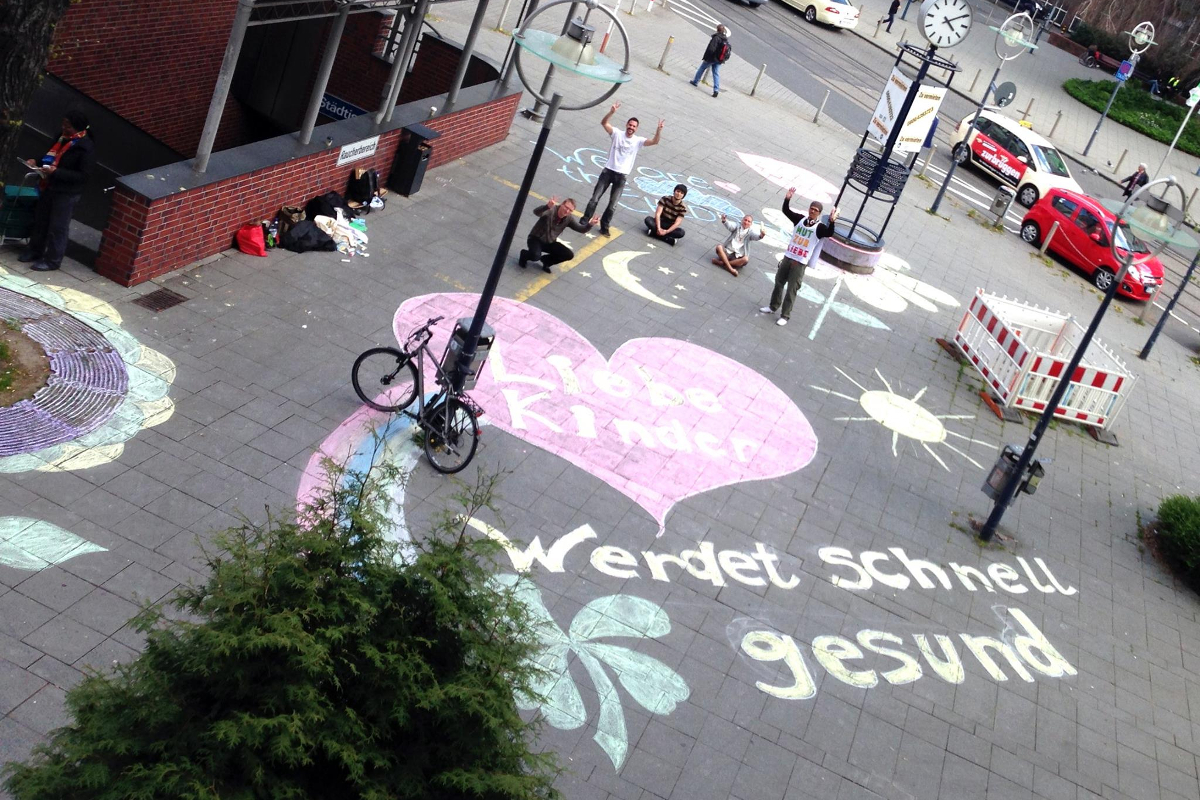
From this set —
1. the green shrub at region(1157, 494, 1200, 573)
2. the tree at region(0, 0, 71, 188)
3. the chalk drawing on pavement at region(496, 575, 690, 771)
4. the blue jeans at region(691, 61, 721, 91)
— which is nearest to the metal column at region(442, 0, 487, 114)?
the tree at region(0, 0, 71, 188)

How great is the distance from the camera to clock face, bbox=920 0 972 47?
18.8 m

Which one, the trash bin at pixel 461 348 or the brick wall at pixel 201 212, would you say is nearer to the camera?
the trash bin at pixel 461 348

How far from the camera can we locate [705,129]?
24250 mm

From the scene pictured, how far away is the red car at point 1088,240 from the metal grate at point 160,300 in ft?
64.2

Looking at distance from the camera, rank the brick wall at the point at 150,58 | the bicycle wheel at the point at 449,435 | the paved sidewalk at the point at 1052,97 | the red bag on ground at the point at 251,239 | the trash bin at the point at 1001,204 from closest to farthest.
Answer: the bicycle wheel at the point at 449,435 → the red bag on ground at the point at 251,239 → the brick wall at the point at 150,58 → the trash bin at the point at 1001,204 → the paved sidewalk at the point at 1052,97

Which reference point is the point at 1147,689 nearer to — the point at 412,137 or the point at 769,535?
the point at 769,535

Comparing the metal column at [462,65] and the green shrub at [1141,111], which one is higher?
the green shrub at [1141,111]

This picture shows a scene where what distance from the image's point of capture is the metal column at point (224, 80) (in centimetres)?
1141

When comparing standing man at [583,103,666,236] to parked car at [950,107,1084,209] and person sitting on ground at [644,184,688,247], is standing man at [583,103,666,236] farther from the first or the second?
parked car at [950,107,1084,209]

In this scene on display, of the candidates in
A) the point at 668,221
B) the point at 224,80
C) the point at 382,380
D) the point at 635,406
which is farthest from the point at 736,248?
the point at 224,80

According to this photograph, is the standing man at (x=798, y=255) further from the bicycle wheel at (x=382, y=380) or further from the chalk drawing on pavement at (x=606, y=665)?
the chalk drawing on pavement at (x=606, y=665)

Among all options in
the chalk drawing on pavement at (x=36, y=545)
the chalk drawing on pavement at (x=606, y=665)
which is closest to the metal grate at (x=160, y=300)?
the chalk drawing on pavement at (x=36, y=545)

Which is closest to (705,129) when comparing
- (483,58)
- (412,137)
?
(483,58)

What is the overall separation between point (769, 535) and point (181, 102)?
37.8ft
